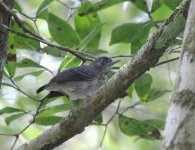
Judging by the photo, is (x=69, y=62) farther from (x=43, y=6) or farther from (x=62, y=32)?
(x=43, y=6)

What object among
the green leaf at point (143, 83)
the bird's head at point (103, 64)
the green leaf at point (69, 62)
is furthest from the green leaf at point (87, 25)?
the bird's head at point (103, 64)

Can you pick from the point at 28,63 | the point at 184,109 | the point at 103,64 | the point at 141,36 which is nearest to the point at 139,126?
the point at 141,36

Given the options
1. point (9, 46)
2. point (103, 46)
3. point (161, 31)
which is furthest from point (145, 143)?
point (161, 31)

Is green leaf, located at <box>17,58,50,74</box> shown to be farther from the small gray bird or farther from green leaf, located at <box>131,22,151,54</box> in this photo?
green leaf, located at <box>131,22,151,54</box>

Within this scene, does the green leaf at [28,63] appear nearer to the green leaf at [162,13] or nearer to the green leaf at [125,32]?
the green leaf at [125,32]

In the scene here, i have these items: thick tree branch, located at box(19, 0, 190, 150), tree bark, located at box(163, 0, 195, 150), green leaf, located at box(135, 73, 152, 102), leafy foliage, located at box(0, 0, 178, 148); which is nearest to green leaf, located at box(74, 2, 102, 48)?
leafy foliage, located at box(0, 0, 178, 148)

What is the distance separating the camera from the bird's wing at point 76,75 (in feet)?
11.7

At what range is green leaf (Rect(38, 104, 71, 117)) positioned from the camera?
3.29m

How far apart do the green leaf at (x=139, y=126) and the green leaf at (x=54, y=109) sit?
0.35 meters

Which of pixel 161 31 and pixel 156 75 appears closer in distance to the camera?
pixel 161 31

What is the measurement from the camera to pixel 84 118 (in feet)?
8.47

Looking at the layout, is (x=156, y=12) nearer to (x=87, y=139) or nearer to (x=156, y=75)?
(x=156, y=75)

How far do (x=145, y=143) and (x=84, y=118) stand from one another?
279cm

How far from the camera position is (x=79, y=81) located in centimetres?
394
